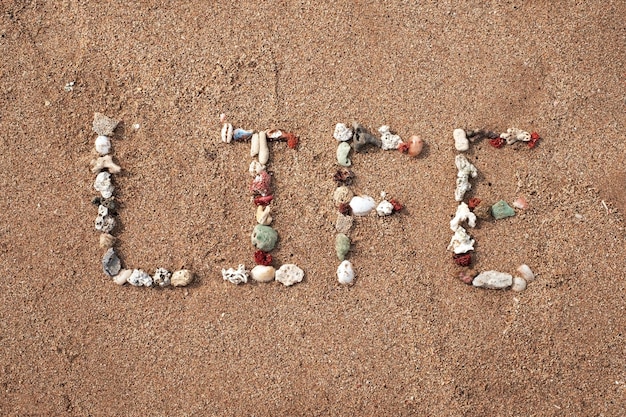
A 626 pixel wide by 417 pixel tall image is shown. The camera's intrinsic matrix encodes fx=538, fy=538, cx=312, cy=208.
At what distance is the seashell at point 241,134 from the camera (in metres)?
4.04

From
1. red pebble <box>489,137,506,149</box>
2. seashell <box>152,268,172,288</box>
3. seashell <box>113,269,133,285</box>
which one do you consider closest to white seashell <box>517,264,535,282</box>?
red pebble <box>489,137,506,149</box>

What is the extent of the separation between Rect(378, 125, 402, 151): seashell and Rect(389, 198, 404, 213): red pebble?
398mm

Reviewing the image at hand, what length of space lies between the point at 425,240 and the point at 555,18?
197cm

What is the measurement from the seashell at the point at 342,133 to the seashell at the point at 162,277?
1625mm

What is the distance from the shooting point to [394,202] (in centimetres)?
402

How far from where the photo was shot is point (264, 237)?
13.1ft

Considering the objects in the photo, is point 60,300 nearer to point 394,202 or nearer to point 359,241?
point 359,241

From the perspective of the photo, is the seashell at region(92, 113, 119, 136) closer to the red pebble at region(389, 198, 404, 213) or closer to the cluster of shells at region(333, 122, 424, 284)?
the cluster of shells at region(333, 122, 424, 284)

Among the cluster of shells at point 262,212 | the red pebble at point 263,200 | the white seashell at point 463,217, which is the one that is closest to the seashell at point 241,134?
the cluster of shells at point 262,212

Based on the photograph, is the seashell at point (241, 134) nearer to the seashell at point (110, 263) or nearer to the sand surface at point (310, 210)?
the sand surface at point (310, 210)

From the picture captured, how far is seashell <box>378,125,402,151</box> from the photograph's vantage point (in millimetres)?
4016

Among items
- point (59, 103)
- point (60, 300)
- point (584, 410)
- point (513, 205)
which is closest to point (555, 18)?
point (513, 205)

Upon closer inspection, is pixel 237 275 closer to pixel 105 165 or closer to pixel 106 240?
pixel 106 240

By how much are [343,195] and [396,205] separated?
40 centimetres
